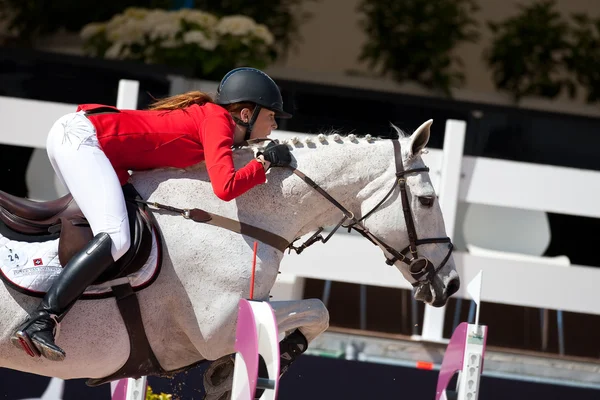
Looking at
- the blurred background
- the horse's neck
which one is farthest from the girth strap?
the blurred background

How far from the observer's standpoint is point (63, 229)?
11.2ft

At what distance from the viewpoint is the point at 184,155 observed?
11.7 ft

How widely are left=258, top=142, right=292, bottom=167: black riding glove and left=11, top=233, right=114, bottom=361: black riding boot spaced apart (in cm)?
66

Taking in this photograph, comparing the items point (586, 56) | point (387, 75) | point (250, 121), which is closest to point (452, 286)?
point (250, 121)

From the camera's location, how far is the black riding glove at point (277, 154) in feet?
11.6

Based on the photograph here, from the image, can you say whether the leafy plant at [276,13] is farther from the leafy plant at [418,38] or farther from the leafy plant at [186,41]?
the leafy plant at [186,41]

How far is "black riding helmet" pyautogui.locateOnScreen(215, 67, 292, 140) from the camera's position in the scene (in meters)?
3.62

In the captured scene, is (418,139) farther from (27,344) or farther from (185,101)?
(27,344)

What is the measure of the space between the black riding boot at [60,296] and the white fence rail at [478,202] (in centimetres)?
232

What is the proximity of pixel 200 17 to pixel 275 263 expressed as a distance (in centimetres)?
414

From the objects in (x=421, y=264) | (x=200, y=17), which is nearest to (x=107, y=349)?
(x=421, y=264)

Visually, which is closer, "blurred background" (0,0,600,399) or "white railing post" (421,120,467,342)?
"white railing post" (421,120,467,342)

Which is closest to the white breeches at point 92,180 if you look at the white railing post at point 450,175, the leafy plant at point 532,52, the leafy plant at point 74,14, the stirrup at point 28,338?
the stirrup at point 28,338

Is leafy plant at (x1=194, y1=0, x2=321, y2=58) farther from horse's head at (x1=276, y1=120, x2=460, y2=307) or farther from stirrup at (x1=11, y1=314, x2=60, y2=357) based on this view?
stirrup at (x1=11, y1=314, x2=60, y2=357)
